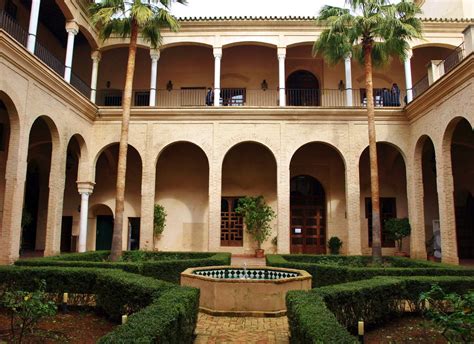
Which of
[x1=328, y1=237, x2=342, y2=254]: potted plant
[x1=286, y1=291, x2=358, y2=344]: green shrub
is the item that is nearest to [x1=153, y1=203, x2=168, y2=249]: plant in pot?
[x1=328, y1=237, x2=342, y2=254]: potted plant

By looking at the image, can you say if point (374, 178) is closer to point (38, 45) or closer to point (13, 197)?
point (13, 197)

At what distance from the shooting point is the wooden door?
69.6ft

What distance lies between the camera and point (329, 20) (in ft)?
51.8

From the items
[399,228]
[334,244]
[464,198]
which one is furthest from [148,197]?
[464,198]

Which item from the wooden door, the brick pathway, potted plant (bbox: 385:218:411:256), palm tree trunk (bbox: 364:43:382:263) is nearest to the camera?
the brick pathway

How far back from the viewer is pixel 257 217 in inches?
776

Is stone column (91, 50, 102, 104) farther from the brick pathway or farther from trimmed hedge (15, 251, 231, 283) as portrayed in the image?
the brick pathway

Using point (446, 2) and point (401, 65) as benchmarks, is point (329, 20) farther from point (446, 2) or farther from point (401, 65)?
point (446, 2)

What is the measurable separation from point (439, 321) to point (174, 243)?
58.2 ft

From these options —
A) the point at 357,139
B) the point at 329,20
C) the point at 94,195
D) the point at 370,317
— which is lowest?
the point at 370,317

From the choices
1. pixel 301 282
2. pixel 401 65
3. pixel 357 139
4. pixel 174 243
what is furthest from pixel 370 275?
pixel 401 65

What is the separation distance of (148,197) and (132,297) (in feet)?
35.7

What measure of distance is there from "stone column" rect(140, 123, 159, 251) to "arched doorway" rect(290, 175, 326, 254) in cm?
775

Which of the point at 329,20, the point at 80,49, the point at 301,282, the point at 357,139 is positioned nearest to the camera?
the point at 301,282
